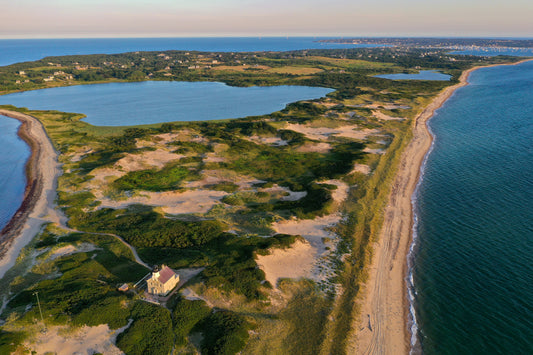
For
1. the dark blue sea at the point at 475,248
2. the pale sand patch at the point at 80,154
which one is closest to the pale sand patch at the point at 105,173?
the pale sand patch at the point at 80,154

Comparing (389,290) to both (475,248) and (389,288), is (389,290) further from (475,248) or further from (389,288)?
(475,248)

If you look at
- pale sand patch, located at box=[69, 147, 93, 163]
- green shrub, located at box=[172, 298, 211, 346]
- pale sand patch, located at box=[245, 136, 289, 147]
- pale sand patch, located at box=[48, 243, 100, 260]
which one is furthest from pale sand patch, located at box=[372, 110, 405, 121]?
pale sand patch, located at box=[48, 243, 100, 260]

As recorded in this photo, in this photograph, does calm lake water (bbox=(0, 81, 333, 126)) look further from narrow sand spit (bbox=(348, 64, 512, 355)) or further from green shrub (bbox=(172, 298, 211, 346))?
green shrub (bbox=(172, 298, 211, 346))

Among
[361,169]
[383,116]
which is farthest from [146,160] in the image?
[383,116]

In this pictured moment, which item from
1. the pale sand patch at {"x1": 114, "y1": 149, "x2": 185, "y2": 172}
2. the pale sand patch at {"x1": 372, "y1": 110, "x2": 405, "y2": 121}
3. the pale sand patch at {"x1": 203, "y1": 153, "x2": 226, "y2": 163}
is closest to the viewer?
the pale sand patch at {"x1": 114, "y1": 149, "x2": 185, "y2": 172}

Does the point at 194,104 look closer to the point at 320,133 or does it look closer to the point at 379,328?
the point at 320,133

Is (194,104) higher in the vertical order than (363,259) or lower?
higher

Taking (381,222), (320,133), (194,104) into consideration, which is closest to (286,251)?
(381,222)
